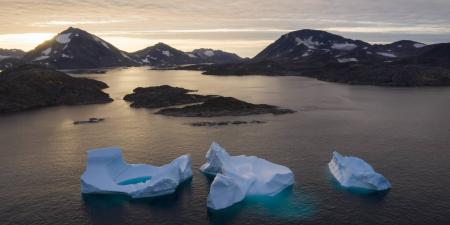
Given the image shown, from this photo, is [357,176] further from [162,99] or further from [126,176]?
[162,99]

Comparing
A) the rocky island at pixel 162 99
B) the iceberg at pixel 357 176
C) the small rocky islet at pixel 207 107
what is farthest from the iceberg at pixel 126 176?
the rocky island at pixel 162 99

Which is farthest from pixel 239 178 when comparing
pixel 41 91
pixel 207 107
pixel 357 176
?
pixel 41 91

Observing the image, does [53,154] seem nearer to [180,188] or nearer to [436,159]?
[180,188]

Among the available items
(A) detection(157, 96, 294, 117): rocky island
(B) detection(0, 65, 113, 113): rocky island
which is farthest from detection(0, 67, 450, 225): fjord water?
(B) detection(0, 65, 113, 113): rocky island

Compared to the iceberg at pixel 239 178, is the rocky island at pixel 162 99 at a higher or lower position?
higher

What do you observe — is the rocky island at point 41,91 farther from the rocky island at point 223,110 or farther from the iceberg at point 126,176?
the iceberg at point 126,176

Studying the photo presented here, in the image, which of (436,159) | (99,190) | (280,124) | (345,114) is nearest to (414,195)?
(436,159)
